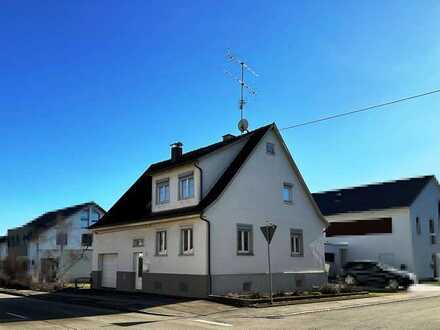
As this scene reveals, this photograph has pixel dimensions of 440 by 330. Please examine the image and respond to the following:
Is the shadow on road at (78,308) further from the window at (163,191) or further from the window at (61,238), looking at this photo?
the window at (61,238)

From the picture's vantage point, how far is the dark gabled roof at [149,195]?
2406cm

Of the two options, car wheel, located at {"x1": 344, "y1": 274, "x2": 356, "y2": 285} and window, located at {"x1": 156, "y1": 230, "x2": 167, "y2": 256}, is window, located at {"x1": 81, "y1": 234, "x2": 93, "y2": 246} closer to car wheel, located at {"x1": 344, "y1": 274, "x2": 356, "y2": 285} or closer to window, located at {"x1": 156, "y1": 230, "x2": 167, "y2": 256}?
window, located at {"x1": 156, "y1": 230, "x2": 167, "y2": 256}

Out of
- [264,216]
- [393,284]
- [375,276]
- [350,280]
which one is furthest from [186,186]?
[393,284]

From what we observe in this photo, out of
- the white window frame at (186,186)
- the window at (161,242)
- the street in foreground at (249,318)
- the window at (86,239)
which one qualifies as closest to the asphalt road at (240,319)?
the street in foreground at (249,318)

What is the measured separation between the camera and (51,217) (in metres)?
58.6

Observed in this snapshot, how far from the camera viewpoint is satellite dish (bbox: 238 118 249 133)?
29812 millimetres

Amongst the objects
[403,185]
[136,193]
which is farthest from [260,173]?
[403,185]

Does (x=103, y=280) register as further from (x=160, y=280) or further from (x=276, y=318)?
(x=276, y=318)

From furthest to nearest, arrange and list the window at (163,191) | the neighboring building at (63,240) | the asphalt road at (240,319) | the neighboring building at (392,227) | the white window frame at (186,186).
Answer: the neighboring building at (63,240) < the neighboring building at (392,227) < the window at (163,191) < the white window frame at (186,186) < the asphalt road at (240,319)

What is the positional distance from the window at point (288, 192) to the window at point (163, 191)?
6.42 metres

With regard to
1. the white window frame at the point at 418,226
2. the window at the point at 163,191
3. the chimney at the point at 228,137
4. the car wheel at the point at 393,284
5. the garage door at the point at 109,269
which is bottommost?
the car wheel at the point at 393,284

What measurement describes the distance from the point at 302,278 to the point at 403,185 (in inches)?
763

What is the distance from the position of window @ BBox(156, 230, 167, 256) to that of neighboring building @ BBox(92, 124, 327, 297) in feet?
0.17

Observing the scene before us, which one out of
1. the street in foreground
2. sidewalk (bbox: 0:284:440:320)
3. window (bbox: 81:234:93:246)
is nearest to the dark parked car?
sidewalk (bbox: 0:284:440:320)
